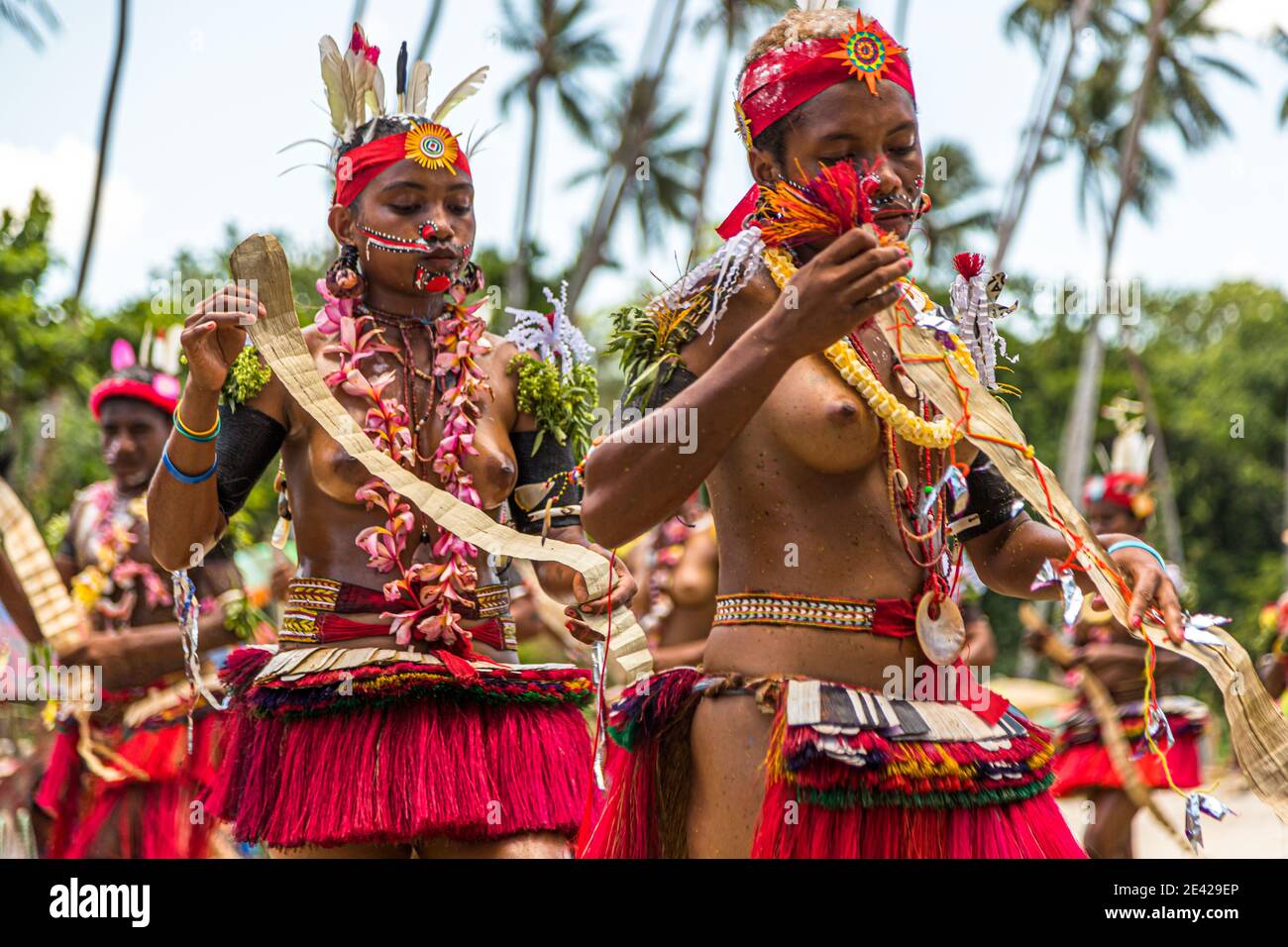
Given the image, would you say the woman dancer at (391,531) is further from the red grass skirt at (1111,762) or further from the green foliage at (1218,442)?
the green foliage at (1218,442)

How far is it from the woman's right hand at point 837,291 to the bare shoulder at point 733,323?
38 cm

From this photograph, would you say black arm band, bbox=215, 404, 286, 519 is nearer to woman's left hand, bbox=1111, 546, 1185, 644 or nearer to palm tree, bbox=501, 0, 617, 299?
woman's left hand, bbox=1111, 546, 1185, 644

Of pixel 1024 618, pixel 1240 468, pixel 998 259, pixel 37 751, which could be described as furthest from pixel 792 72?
pixel 1240 468

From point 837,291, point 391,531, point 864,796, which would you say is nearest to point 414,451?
point 391,531

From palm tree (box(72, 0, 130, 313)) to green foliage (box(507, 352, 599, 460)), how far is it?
541 inches

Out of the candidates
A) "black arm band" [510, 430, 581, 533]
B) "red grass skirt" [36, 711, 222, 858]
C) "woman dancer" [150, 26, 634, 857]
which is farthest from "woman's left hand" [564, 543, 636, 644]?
"red grass skirt" [36, 711, 222, 858]

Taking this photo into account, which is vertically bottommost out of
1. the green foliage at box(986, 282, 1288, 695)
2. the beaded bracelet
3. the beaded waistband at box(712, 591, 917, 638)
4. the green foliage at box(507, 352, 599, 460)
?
the beaded waistband at box(712, 591, 917, 638)

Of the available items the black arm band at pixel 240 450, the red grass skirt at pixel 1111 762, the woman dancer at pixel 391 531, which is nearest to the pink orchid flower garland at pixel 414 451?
the woman dancer at pixel 391 531

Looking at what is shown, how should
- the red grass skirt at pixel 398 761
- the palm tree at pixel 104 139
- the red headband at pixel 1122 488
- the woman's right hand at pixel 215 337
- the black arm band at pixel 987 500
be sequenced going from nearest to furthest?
the black arm band at pixel 987 500, the woman's right hand at pixel 215 337, the red grass skirt at pixel 398 761, the red headband at pixel 1122 488, the palm tree at pixel 104 139

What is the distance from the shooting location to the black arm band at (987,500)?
3426 mm

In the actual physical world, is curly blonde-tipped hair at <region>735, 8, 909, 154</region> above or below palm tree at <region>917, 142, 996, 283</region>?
below

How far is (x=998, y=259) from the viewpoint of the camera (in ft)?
83.3

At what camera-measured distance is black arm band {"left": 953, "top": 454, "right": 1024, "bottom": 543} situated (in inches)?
135

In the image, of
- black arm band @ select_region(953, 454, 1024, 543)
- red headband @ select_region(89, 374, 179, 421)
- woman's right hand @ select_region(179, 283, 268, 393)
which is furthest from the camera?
red headband @ select_region(89, 374, 179, 421)
